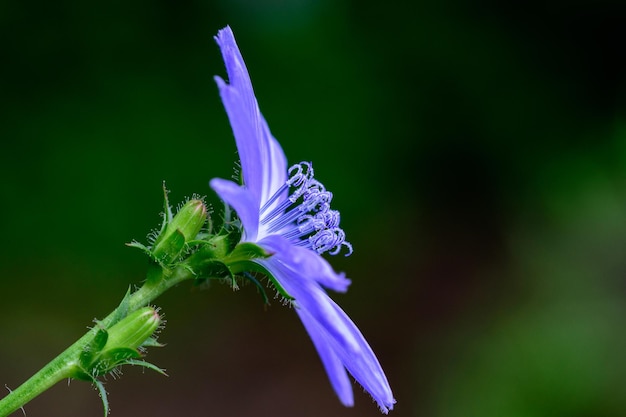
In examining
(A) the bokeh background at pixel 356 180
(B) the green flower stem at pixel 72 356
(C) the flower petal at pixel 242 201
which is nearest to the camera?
(C) the flower petal at pixel 242 201

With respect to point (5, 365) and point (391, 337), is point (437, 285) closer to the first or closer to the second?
point (391, 337)

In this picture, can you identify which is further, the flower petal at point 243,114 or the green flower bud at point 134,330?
the green flower bud at point 134,330

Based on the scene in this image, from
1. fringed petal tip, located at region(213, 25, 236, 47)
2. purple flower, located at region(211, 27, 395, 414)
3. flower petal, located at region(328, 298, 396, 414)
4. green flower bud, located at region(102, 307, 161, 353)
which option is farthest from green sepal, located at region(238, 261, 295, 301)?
fringed petal tip, located at region(213, 25, 236, 47)

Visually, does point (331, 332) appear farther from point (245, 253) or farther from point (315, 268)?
point (245, 253)

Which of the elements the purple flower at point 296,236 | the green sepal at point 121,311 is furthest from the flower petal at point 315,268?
the green sepal at point 121,311

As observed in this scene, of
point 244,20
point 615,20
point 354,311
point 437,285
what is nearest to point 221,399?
point 354,311

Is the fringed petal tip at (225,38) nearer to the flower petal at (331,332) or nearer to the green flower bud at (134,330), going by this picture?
the flower petal at (331,332)
